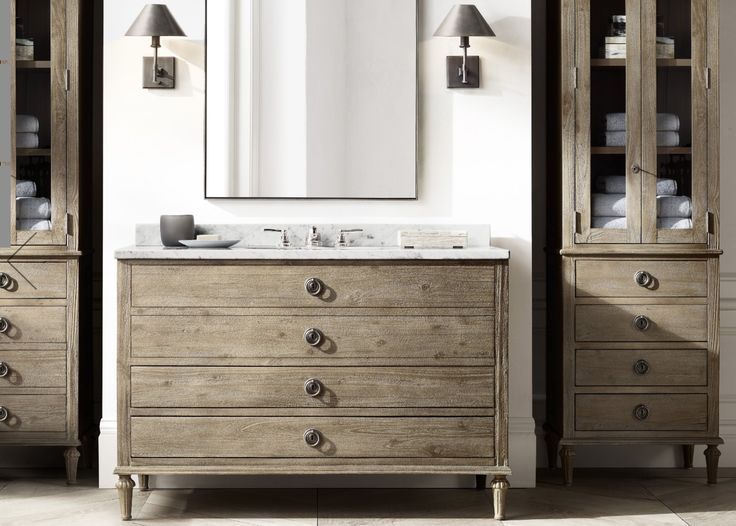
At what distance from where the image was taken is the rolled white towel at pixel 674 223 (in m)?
3.16

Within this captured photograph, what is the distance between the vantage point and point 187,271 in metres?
2.76

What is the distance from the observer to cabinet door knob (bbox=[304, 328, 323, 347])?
9.09 feet

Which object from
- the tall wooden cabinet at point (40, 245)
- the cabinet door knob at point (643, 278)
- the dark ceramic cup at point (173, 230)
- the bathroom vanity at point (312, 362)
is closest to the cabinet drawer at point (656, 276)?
the cabinet door knob at point (643, 278)

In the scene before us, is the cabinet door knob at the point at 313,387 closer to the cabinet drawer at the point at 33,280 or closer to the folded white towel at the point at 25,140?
the cabinet drawer at the point at 33,280

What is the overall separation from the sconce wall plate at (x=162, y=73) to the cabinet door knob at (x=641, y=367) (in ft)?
6.40

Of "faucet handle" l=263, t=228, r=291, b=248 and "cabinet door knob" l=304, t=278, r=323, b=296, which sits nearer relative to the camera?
"cabinet door knob" l=304, t=278, r=323, b=296

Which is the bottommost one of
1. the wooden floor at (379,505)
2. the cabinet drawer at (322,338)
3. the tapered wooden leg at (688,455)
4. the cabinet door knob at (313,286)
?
the wooden floor at (379,505)

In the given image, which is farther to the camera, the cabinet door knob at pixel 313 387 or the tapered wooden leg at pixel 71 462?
the tapered wooden leg at pixel 71 462

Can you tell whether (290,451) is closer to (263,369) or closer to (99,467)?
(263,369)

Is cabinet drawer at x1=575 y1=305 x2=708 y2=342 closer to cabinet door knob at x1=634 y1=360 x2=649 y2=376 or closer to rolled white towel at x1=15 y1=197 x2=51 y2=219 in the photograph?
cabinet door knob at x1=634 y1=360 x2=649 y2=376

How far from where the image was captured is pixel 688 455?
3.46 meters

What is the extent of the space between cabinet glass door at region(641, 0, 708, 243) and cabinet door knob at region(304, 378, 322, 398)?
130 centimetres

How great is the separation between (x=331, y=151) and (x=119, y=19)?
902mm

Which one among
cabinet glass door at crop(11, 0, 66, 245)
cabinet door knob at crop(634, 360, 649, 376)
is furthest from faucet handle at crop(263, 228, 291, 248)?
cabinet door knob at crop(634, 360, 649, 376)
